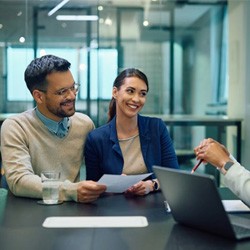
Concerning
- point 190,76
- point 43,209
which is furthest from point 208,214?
point 190,76

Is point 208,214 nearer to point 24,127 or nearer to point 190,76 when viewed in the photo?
point 24,127

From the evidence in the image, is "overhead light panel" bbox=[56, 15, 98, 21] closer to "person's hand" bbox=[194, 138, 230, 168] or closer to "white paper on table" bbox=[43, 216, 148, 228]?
"person's hand" bbox=[194, 138, 230, 168]

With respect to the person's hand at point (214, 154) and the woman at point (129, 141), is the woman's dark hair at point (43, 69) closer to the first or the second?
the woman at point (129, 141)

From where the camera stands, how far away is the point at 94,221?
1.40 metres

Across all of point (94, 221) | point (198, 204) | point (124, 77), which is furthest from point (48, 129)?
point (198, 204)

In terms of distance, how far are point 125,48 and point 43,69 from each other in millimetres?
4212

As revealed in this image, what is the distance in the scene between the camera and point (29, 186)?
1744 mm

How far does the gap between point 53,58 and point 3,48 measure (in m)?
3.70

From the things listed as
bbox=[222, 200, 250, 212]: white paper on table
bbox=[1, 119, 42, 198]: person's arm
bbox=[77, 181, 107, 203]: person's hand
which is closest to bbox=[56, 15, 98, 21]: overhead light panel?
bbox=[1, 119, 42, 198]: person's arm

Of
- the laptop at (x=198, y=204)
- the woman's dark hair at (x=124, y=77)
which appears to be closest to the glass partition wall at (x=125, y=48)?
the woman's dark hair at (x=124, y=77)

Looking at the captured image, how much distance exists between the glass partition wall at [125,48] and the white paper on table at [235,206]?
342 cm

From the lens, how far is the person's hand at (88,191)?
1639mm

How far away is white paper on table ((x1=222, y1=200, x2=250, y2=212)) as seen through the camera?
1.51 meters

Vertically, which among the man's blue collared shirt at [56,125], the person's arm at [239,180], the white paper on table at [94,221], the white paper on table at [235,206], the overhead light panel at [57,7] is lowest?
the white paper on table at [94,221]
